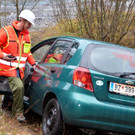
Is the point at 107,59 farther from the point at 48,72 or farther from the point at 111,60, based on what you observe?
the point at 48,72

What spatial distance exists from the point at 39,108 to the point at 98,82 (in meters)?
1.46

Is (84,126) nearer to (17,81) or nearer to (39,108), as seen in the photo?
(39,108)

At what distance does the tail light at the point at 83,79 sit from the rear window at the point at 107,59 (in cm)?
12

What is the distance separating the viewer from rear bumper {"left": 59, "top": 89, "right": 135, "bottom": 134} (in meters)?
3.76

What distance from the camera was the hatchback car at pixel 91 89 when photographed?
149 inches

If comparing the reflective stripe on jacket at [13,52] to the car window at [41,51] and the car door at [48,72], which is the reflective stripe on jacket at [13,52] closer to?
the car door at [48,72]

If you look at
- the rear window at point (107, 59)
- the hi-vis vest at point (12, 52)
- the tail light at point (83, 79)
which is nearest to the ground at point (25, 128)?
the tail light at point (83, 79)

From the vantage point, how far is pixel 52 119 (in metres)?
4.26

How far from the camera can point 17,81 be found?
5.12 m

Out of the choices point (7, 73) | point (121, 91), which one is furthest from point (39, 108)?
point (121, 91)

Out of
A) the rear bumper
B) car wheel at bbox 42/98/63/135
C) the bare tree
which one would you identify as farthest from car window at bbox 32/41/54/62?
the bare tree

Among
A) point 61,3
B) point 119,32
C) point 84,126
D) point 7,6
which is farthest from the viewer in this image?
point 7,6

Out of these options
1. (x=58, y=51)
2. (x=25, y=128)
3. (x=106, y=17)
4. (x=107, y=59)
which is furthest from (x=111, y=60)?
(x=106, y=17)

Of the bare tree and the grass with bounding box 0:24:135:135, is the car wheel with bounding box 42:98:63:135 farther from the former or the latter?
the bare tree
